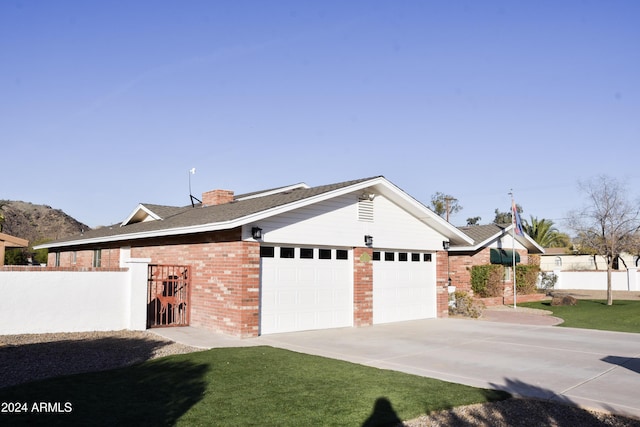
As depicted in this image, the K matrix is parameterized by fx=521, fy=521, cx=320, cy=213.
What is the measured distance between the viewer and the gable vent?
17281 mm

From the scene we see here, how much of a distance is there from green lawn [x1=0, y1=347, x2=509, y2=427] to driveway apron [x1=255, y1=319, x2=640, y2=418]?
112 cm

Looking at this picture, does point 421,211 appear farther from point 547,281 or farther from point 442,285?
point 547,281

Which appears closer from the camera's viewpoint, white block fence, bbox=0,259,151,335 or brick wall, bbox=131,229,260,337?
white block fence, bbox=0,259,151,335

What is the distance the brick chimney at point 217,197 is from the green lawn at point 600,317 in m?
13.9

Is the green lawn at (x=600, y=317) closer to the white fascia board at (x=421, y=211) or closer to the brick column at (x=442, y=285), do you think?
the brick column at (x=442, y=285)

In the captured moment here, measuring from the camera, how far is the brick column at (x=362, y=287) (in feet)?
55.3

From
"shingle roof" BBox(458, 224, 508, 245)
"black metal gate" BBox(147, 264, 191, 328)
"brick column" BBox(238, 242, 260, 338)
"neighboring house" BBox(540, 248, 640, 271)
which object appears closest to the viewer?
"brick column" BBox(238, 242, 260, 338)

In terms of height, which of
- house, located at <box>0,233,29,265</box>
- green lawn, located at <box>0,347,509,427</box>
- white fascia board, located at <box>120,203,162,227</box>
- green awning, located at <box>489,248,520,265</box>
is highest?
white fascia board, located at <box>120,203,162,227</box>

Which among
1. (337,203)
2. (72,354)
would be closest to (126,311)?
(72,354)

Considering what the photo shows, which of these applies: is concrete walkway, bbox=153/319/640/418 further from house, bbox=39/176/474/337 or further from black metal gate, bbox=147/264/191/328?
black metal gate, bbox=147/264/191/328

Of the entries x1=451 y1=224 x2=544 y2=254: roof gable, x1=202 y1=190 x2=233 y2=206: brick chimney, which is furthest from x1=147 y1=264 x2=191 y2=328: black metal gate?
x1=451 y1=224 x2=544 y2=254: roof gable

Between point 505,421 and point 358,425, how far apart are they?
201 cm

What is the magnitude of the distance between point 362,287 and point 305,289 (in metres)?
2.28

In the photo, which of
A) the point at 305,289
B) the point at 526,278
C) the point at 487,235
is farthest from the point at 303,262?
the point at 526,278
